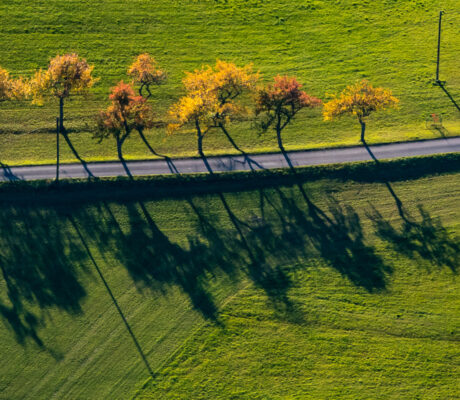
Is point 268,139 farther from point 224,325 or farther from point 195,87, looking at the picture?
point 224,325

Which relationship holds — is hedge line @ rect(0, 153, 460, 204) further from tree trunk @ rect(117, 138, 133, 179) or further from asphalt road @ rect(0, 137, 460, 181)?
tree trunk @ rect(117, 138, 133, 179)

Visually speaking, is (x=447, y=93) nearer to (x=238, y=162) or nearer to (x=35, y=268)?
(x=238, y=162)

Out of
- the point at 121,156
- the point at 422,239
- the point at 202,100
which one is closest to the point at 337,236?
the point at 422,239

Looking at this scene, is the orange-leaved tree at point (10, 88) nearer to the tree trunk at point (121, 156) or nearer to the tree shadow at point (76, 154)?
the tree shadow at point (76, 154)

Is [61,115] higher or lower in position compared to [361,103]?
higher

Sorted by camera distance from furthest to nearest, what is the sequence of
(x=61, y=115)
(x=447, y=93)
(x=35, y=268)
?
(x=447, y=93) → (x=61, y=115) → (x=35, y=268)

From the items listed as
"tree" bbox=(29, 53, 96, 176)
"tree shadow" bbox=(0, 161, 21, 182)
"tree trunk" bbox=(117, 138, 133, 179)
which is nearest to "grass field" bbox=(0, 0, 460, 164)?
"tree trunk" bbox=(117, 138, 133, 179)

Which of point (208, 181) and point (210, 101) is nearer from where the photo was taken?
point (210, 101)

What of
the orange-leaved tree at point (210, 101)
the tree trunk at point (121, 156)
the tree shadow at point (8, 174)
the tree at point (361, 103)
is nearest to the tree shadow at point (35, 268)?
the tree shadow at point (8, 174)
